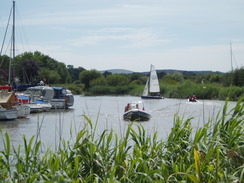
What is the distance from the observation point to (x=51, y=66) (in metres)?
103

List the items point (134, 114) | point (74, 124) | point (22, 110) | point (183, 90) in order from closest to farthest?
point (74, 124)
point (134, 114)
point (22, 110)
point (183, 90)

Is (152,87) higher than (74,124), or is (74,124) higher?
(152,87)

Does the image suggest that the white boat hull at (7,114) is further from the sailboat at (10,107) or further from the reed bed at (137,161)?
the reed bed at (137,161)

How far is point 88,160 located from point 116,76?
88374 mm

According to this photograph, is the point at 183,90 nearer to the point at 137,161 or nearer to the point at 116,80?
the point at 116,80

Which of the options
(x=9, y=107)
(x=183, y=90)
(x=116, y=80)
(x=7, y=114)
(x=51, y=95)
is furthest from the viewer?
(x=116, y=80)

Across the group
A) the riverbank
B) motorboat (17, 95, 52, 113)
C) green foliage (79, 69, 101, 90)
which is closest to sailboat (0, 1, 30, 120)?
motorboat (17, 95, 52, 113)

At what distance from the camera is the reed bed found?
5.13m

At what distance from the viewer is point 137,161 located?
19.9 feet

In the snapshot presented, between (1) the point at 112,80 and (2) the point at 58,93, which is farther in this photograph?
(1) the point at 112,80

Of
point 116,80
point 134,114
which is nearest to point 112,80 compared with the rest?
point 116,80

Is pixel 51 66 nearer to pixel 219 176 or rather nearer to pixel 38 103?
pixel 38 103

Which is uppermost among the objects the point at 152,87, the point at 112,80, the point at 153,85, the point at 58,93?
the point at 112,80

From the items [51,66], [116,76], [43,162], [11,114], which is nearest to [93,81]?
[116,76]
